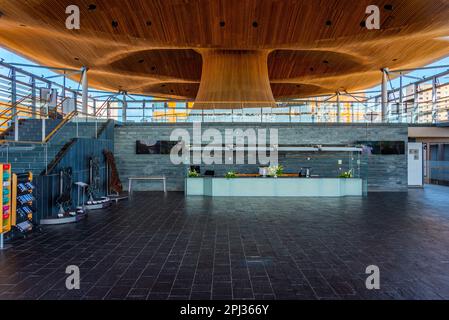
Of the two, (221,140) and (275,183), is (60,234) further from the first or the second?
(221,140)

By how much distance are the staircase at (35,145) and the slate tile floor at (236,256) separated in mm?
2127

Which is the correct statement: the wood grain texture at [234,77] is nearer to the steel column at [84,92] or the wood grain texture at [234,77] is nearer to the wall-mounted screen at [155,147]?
the wall-mounted screen at [155,147]

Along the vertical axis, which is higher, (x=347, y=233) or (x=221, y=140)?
(x=221, y=140)

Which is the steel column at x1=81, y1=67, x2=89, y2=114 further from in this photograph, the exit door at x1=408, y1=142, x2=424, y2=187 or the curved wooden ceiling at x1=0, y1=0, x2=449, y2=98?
the exit door at x1=408, y1=142, x2=424, y2=187

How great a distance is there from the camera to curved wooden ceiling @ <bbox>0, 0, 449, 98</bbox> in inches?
554

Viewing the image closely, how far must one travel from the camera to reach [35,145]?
991 cm

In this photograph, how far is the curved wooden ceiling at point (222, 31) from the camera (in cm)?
1407

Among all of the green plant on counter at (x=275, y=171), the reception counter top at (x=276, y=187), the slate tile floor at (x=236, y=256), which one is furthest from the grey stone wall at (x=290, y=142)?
the slate tile floor at (x=236, y=256)

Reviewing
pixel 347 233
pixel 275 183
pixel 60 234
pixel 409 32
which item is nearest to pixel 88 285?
pixel 60 234

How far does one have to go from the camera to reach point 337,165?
16.1 metres

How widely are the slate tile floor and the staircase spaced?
2127mm

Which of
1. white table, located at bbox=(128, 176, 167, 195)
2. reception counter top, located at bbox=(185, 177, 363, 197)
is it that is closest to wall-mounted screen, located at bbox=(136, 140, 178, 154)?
white table, located at bbox=(128, 176, 167, 195)

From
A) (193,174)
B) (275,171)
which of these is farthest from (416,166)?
(193,174)
